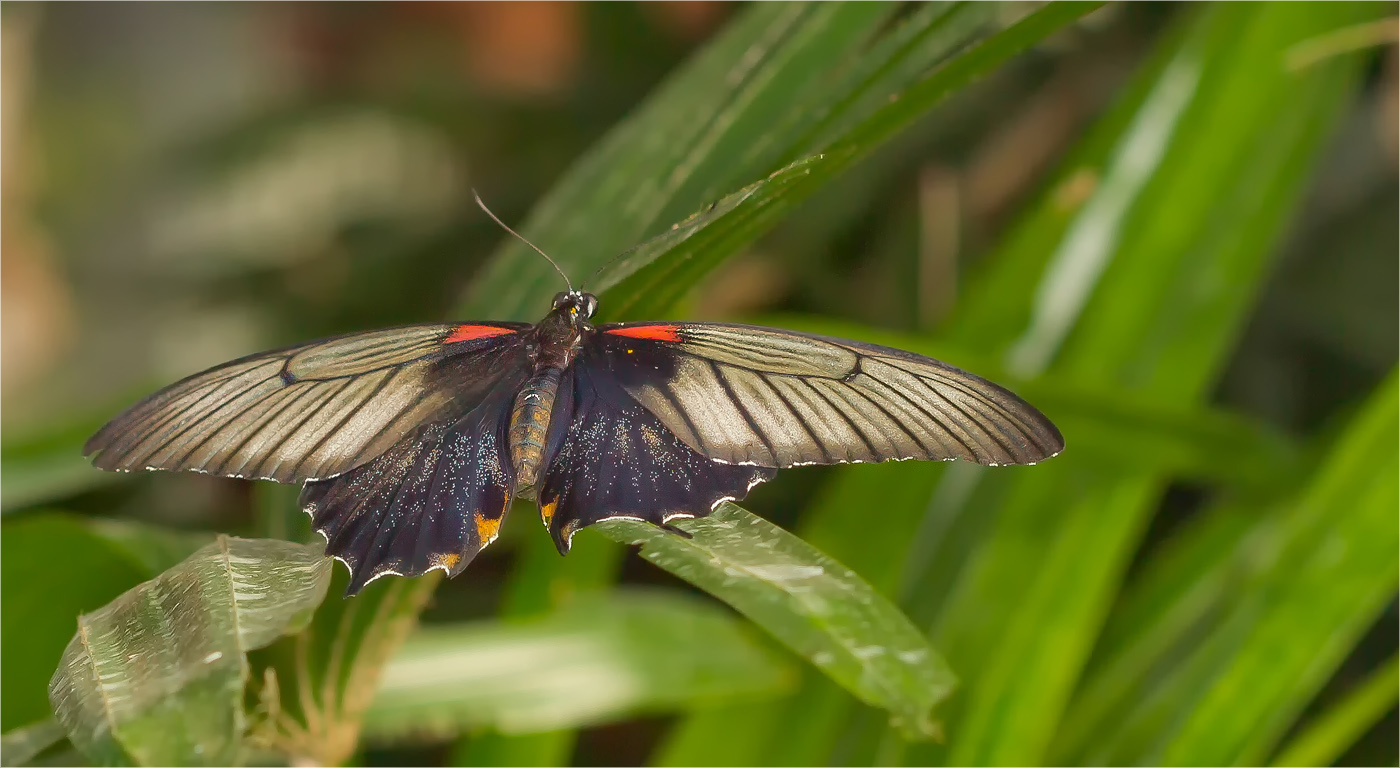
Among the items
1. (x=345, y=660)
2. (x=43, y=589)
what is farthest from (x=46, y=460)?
(x=345, y=660)

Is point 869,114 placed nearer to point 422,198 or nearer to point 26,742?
point 26,742

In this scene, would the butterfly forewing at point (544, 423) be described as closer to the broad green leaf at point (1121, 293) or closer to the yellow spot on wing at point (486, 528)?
the yellow spot on wing at point (486, 528)

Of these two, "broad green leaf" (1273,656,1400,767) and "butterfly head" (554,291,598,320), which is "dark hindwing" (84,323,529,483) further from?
"broad green leaf" (1273,656,1400,767)

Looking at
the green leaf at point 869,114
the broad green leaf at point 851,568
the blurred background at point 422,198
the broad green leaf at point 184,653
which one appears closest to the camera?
the broad green leaf at point 184,653

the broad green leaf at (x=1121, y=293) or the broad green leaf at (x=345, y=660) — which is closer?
the broad green leaf at (x=345, y=660)

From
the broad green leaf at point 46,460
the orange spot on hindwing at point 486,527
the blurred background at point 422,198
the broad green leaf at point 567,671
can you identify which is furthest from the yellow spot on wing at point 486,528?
the blurred background at point 422,198

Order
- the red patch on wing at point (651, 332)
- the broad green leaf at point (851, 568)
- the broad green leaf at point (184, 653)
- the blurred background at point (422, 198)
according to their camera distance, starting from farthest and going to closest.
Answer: the blurred background at point (422, 198), the broad green leaf at point (851, 568), the red patch on wing at point (651, 332), the broad green leaf at point (184, 653)

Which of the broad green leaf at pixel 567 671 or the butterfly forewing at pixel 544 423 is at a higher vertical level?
the butterfly forewing at pixel 544 423

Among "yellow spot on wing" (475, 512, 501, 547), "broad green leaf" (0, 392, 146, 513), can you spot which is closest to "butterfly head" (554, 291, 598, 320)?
"yellow spot on wing" (475, 512, 501, 547)
